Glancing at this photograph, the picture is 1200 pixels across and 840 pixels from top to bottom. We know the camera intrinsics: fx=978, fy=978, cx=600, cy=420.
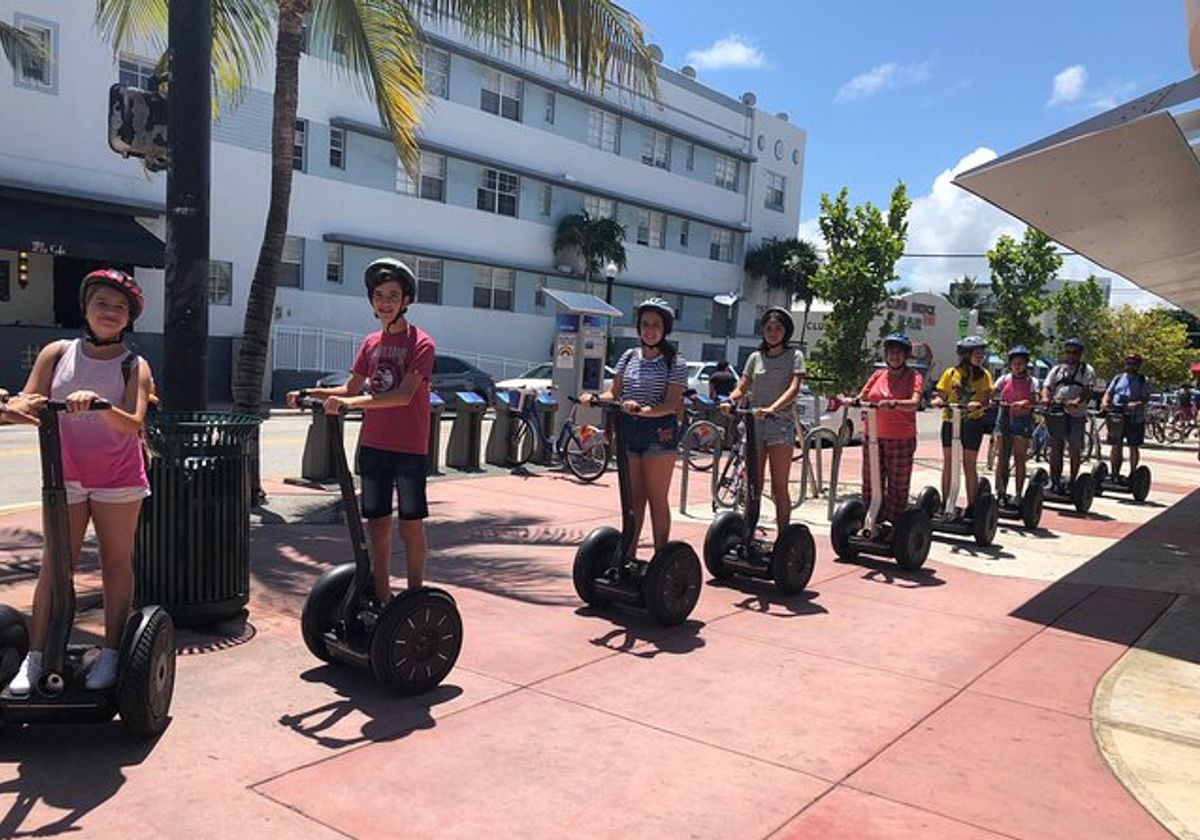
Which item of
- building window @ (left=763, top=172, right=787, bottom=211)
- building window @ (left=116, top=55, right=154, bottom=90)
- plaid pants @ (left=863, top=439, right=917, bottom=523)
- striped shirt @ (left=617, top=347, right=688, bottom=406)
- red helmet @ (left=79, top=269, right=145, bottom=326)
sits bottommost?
plaid pants @ (left=863, top=439, right=917, bottom=523)

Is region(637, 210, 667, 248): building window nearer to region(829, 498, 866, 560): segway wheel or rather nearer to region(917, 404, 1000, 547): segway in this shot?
region(917, 404, 1000, 547): segway

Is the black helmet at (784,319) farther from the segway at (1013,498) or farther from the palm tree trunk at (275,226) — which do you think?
the palm tree trunk at (275,226)

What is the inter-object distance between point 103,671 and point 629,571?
3.05 m

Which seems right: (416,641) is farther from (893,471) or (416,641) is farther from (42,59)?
(42,59)

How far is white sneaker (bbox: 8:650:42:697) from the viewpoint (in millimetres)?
3662

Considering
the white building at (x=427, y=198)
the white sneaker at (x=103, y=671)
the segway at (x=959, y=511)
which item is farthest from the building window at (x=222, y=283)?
the white sneaker at (x=103, y=671)

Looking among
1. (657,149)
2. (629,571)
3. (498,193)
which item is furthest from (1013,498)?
(657,149)

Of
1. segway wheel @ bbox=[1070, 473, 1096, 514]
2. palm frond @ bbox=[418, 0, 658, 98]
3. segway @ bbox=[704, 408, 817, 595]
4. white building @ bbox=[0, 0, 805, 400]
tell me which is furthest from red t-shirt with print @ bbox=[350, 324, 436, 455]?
white building @ bbox=[0, 0, 805, 400]

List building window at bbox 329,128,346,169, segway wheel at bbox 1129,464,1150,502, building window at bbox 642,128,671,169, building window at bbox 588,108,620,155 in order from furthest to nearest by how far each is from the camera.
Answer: building window at bbox 642,128,671,169, building window at bbox 588,108,620,155, building window at bbox 329,128,346,169, segway wheel at bbox 1129,464,1150,502

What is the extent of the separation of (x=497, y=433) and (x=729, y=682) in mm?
8839

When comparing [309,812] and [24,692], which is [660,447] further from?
[24,692]

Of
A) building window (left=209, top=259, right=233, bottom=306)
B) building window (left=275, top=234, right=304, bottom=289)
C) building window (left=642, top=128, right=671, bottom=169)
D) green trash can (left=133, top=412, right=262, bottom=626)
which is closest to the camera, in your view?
green trash can (left=133, top=412, right=262, bottom=626)

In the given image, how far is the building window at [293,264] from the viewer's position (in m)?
25.3

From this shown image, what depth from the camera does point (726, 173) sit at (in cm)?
3962
